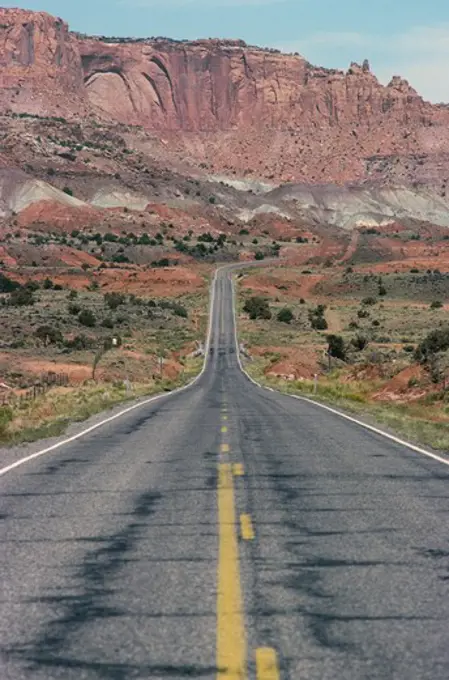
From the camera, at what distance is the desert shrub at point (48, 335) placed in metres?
71.7

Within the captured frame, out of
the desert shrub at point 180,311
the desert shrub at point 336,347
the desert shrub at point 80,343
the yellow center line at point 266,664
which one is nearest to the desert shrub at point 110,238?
the desert shrub at point 180,311

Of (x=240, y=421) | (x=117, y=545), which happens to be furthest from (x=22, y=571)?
(x=240, y=421)

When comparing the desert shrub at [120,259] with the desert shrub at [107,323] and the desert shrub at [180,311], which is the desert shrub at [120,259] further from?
the desert shrub at [107,323]

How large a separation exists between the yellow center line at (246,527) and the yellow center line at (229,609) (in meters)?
0.09

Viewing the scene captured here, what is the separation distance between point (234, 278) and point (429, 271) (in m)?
27.6

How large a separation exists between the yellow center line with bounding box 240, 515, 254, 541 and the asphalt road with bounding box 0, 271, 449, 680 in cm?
3

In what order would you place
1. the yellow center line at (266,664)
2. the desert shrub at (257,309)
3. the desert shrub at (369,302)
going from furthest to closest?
the desert shrub at (369,302) < the desert shrub at (257,309) < the yellow center line at (266,664)

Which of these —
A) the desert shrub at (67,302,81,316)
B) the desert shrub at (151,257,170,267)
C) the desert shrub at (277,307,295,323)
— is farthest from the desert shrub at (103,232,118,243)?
the desert shrub at (67,302,81,316)

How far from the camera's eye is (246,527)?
934cm

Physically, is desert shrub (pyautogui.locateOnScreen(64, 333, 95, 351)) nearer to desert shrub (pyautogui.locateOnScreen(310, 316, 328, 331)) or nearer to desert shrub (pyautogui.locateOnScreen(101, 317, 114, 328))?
desert shrub (pyautogui.locateOnScreen(101, 317, 114, 328))

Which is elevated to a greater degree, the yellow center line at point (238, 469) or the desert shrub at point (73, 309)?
the desert shrub at point (73, 309)

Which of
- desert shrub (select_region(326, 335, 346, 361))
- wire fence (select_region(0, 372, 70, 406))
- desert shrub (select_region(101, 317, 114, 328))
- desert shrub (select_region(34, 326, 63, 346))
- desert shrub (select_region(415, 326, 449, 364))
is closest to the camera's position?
wire fence (select_region(0, 372, 70, 406))

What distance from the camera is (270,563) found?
7902 mm

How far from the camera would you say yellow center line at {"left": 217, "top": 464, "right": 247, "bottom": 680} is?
216 inches
